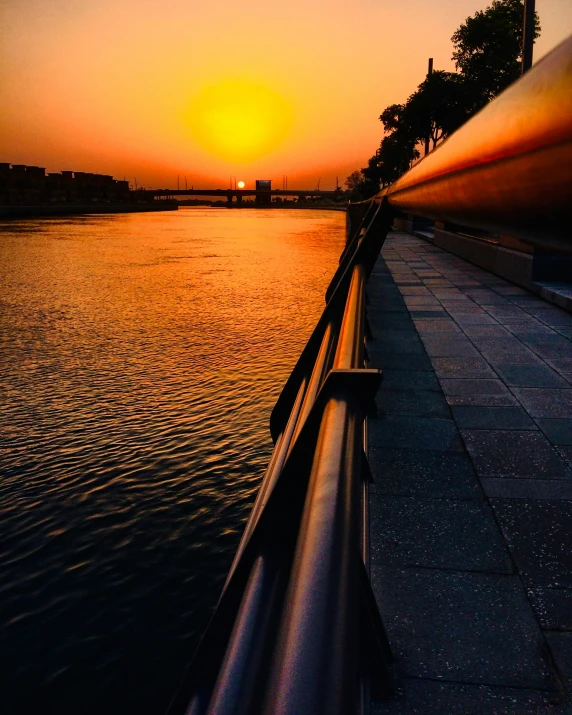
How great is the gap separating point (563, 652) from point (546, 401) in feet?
9.66

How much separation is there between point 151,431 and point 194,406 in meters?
0.94

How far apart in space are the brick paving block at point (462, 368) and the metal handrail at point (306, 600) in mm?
3791

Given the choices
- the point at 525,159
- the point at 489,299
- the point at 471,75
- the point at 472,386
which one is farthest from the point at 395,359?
the point at 471,75

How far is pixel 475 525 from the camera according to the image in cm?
287

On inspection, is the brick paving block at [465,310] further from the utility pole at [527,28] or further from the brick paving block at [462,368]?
the utility pole at [527,28]

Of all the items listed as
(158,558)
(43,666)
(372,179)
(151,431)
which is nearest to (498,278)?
(151,431)

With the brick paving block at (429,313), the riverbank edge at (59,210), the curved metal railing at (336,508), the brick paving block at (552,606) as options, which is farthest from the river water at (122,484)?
the riverbank edge at (59,210)

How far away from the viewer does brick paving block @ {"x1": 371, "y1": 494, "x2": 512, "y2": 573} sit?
8.46 feet

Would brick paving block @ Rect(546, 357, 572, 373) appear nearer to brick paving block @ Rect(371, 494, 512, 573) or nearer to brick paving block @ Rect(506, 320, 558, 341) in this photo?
brick paving block @ Rect(506, 320, 558, 341)

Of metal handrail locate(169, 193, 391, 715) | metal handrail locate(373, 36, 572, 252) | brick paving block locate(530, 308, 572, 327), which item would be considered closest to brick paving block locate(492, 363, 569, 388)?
brick paving block locate(530, 308, 572, 327)

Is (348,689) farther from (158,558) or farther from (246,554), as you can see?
(158,558)

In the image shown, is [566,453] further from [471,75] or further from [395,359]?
[471,75]

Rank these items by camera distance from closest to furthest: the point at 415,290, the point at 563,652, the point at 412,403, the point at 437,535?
1. the point at 563,652
2. the point at 437,535
3. the point at 412,403
4. the point at 415,290

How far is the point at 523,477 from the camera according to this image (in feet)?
11.2
